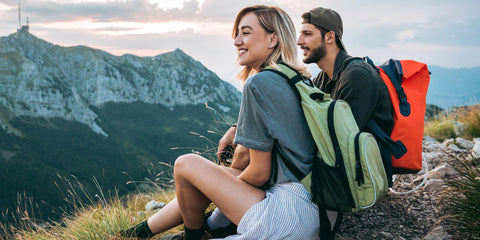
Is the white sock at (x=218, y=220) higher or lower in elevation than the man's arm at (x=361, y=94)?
lower

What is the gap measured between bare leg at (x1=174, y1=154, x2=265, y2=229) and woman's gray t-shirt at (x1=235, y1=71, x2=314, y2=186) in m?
0.32

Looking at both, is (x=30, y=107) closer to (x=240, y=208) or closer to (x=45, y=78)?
(x=45, y=78)

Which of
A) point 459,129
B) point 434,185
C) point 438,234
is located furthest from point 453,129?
point 438,234

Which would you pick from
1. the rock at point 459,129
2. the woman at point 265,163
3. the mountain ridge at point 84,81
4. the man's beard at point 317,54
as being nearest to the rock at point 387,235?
the woman at point 265,163

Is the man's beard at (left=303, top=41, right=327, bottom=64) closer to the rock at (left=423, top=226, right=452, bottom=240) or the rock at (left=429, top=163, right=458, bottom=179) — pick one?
the rock at (left=429, top=163, right=458, bottom=179)

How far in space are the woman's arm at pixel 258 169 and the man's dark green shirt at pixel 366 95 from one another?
107 centimetres

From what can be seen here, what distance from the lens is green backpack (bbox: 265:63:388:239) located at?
1.97 m

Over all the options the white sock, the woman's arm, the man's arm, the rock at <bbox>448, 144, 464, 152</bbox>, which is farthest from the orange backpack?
the rock at <bbox>448, 144, 464, 152</bbox>

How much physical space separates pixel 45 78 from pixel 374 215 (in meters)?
155

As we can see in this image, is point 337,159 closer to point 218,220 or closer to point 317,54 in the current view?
point 218,220

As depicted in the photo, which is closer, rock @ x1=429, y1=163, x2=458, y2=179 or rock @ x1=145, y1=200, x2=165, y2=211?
rock @ x1=429, y1=163, x2=458, y2=179

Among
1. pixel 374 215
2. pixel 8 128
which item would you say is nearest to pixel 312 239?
pixel 374 215

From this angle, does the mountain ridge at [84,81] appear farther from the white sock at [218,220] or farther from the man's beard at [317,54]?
the white sock at [218,220]

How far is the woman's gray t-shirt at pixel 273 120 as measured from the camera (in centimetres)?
195
